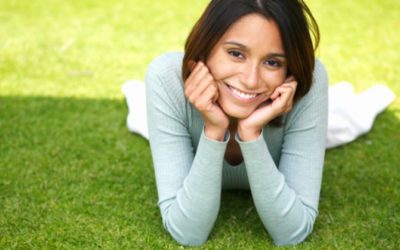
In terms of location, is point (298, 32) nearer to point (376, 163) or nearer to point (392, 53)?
point (376, 163)

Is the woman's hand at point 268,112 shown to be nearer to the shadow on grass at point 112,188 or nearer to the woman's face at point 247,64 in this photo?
the woman's face at point 247,64

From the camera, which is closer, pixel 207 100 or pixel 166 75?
pixel 207 100

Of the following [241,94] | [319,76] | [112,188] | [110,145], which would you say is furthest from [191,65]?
[110,145]

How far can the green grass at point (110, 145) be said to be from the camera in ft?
8.79

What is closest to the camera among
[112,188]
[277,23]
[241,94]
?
[277,23]

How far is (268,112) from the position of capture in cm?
238

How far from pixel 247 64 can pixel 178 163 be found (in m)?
0.54

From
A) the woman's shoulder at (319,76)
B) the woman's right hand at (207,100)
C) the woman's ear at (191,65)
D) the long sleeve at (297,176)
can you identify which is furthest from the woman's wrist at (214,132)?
the woman's shoulder at (319,76)

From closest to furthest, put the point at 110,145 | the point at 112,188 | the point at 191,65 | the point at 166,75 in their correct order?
the point at 191,65 → the point at 166,75 → the point at 112,188 → the point at 110,145

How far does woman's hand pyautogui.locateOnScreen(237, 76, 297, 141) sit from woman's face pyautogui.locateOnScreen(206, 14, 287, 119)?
0.03 meters

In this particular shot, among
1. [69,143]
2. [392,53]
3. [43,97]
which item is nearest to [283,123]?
[69,143]

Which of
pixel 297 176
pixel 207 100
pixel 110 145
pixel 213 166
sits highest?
pixel 207 100

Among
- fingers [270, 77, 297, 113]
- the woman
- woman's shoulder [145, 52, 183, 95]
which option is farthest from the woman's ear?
fingers [270, 77, 297, 113]

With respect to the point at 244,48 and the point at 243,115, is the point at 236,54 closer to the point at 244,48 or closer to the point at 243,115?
the point at 244,48
